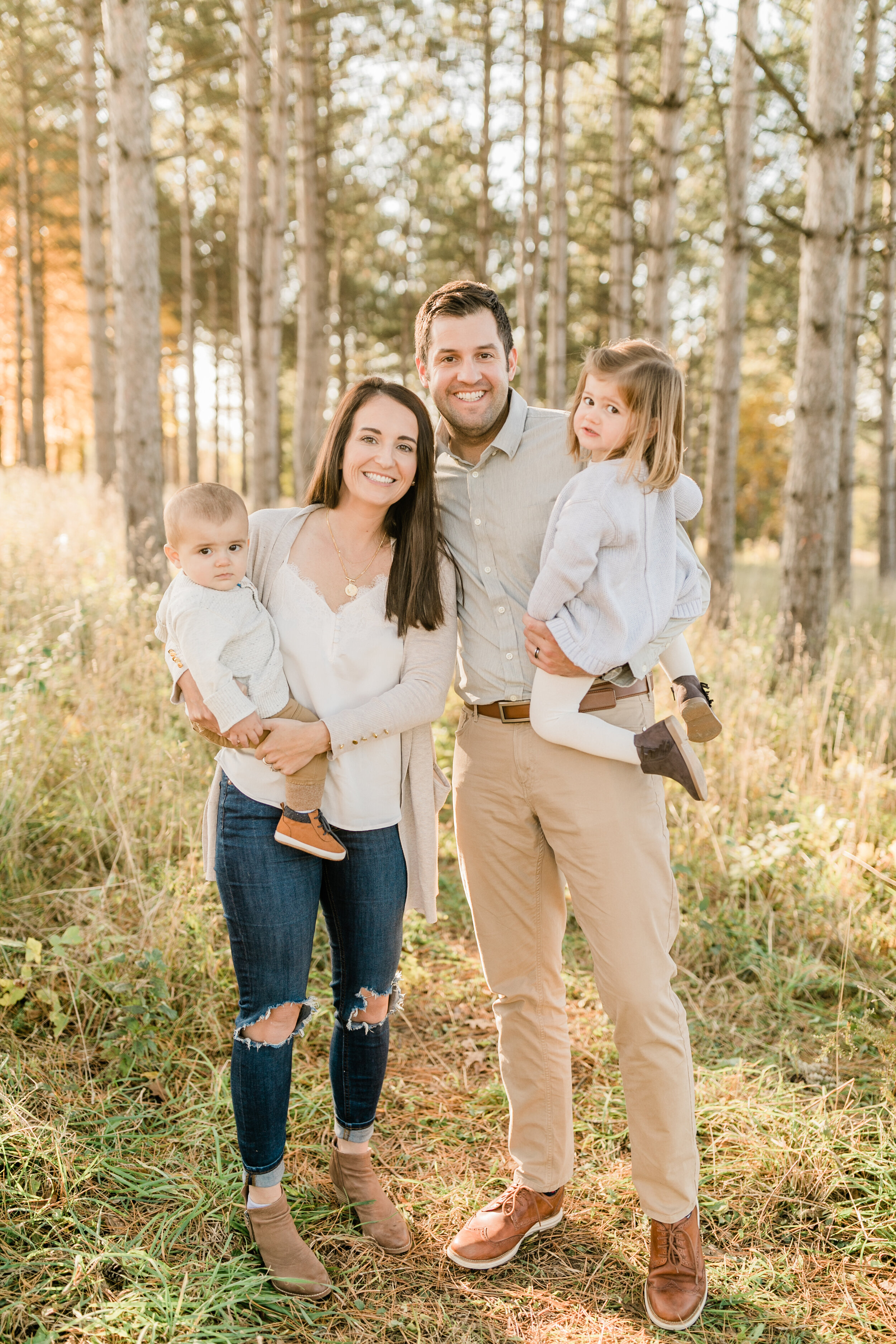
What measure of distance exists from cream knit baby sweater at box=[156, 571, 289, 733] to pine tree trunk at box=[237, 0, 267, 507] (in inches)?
331

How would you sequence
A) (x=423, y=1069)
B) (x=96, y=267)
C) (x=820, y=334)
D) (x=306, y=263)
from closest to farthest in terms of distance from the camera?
(x=423, y=1069) < (x=820, y=334) < (x=306, y=263) < (x=96, y=267)

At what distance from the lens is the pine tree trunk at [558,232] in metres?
12.5

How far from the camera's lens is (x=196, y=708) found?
218cm

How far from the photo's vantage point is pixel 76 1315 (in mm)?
2041

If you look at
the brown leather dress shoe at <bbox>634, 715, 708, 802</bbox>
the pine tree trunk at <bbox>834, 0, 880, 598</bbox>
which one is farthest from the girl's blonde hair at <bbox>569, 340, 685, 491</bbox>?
the pine tree trunk at <bbox>834, 0, 880, 598</bbox>

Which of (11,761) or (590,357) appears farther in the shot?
(11,761)

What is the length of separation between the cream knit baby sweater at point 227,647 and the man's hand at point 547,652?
24.8 inches

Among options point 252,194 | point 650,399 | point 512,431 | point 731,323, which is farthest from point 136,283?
point 650,399

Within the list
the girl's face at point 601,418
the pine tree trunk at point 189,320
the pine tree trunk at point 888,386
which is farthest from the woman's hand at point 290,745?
the pine tree trunk at point 189,320

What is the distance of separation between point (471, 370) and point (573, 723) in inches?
39.6

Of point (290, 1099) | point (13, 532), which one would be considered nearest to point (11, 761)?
point (290, 1099)

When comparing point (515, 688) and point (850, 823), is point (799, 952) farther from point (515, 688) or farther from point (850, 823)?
point (515, 688)

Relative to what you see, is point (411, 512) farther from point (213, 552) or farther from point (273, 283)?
point (273, 283)

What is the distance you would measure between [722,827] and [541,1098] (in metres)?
2.13
